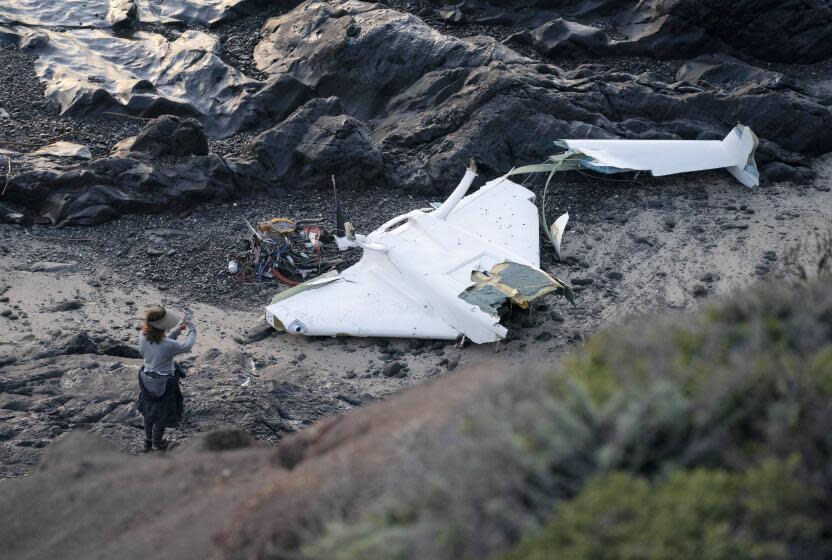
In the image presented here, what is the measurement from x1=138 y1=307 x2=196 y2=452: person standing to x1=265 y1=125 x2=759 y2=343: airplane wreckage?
2.29 meters

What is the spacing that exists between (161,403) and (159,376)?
31cm

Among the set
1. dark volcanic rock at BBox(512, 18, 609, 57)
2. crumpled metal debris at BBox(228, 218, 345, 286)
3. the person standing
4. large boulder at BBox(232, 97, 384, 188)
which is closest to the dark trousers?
the person standing

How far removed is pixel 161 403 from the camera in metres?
8.64

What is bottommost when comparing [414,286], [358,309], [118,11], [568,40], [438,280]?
[358,309]

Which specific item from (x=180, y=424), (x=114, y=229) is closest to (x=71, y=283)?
(x=114, y=229)

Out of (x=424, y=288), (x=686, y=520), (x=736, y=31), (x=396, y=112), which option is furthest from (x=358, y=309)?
(x=736, y=31)

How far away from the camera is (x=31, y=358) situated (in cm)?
1008

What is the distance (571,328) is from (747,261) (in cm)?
322

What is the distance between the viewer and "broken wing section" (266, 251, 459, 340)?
10.7 meters

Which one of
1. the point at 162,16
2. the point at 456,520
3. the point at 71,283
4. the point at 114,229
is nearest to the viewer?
the point at 456,520

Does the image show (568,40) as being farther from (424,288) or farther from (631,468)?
(631,468)

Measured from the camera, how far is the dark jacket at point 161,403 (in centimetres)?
861

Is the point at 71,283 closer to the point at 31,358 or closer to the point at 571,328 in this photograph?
the point at 31,358

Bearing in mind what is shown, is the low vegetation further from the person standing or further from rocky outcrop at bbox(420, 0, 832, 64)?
rocky outcrop at bbox(420, 0, 832, 64)
